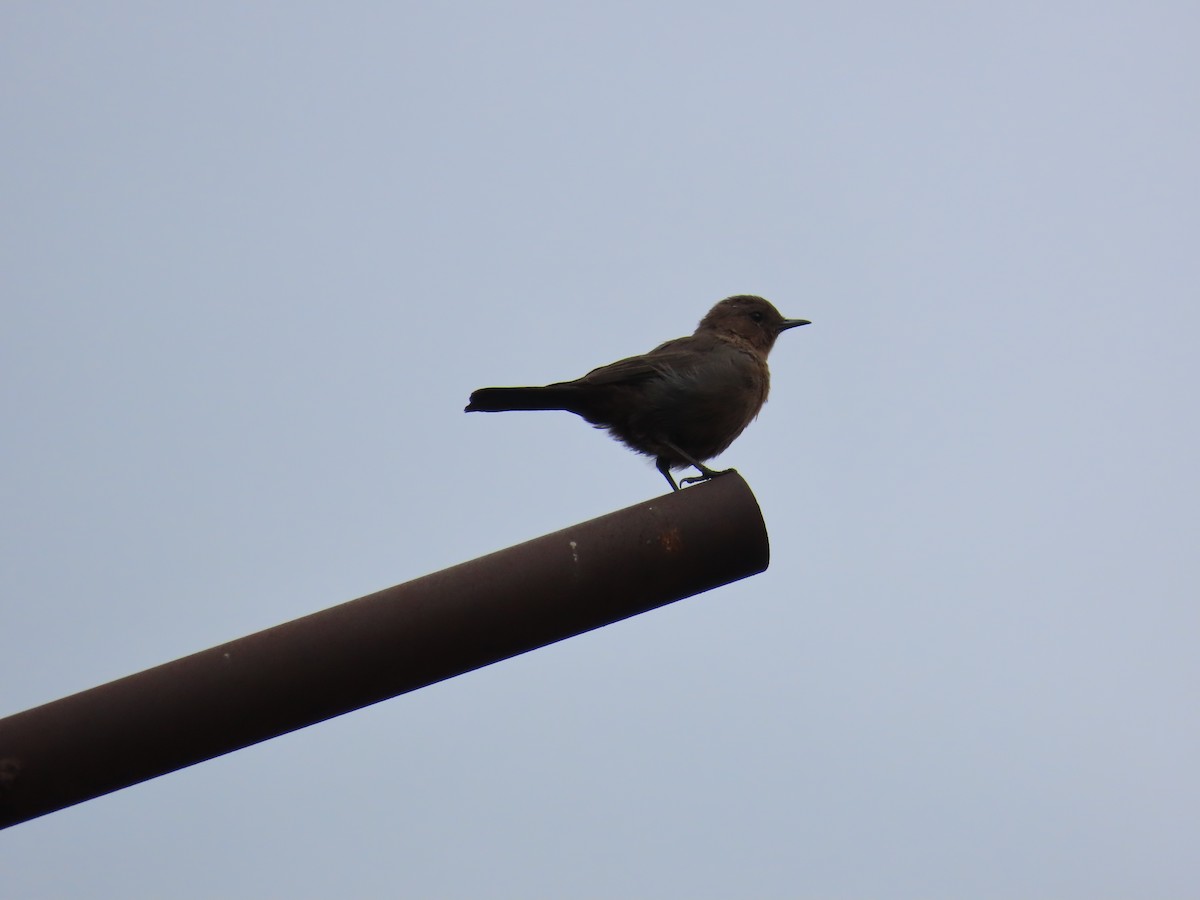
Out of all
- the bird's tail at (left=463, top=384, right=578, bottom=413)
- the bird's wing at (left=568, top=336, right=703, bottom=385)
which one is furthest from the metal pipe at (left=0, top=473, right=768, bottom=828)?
the bird's wing at (left=568, top=336, right=703, bottom=385)

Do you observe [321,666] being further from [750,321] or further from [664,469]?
[750,321]

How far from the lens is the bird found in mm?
5922

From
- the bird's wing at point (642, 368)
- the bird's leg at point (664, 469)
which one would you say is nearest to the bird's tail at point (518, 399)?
the bird's wing at point (642, 368)

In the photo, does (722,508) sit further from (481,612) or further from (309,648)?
(309,648)

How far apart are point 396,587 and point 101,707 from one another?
0.67 meters

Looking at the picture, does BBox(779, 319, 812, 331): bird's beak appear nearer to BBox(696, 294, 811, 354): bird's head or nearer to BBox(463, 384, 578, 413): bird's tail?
BBox(696, 294, 811, 354): bird's head

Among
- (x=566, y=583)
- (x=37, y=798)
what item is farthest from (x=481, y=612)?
(x=37, y=798)

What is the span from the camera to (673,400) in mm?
6004

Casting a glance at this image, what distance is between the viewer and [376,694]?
2.69 meters

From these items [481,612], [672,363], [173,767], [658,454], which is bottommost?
[173,767]

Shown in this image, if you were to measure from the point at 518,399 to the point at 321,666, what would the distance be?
280 cm

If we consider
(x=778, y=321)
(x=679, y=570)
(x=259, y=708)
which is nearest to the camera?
(x=259, y=708)

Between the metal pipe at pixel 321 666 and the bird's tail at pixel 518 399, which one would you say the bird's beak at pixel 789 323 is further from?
the metal pipe at pixel 321 666

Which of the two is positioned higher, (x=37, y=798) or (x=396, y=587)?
(x=396, y=587)
